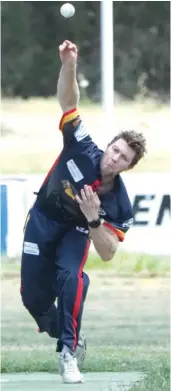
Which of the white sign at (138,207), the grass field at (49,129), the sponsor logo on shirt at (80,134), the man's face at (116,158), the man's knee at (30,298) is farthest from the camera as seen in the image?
the grass field at (49,129)

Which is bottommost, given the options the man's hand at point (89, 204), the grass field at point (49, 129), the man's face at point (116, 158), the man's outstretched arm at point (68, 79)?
the grass field at point (49, 129)

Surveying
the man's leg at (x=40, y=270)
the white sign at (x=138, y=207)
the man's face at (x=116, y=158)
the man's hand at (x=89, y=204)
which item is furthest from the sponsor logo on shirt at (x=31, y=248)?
the white sign at (x=138, y=207)

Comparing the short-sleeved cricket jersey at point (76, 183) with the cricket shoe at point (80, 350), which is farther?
the cricket shoe at point (80, 350)

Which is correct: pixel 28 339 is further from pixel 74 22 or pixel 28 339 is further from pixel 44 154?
pixel 74 22

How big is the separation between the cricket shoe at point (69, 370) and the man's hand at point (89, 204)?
2.39ft

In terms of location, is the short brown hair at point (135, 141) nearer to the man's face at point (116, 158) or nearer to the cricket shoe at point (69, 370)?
the man's face at point (116, 158)

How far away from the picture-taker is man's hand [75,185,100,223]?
5793mm

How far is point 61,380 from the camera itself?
19.6 feet

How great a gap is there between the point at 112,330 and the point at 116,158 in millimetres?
4486

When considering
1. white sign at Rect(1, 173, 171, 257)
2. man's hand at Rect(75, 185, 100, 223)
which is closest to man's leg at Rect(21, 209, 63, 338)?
man's hand at Rect(75, 185, 100, 223)

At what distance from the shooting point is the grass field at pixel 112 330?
21.4ft

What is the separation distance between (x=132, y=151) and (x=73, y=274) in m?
0.73

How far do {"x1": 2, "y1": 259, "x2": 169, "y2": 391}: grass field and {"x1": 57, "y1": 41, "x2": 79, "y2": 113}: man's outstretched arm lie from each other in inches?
59.7

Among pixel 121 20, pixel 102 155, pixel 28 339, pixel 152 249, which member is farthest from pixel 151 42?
pixel 102 155
